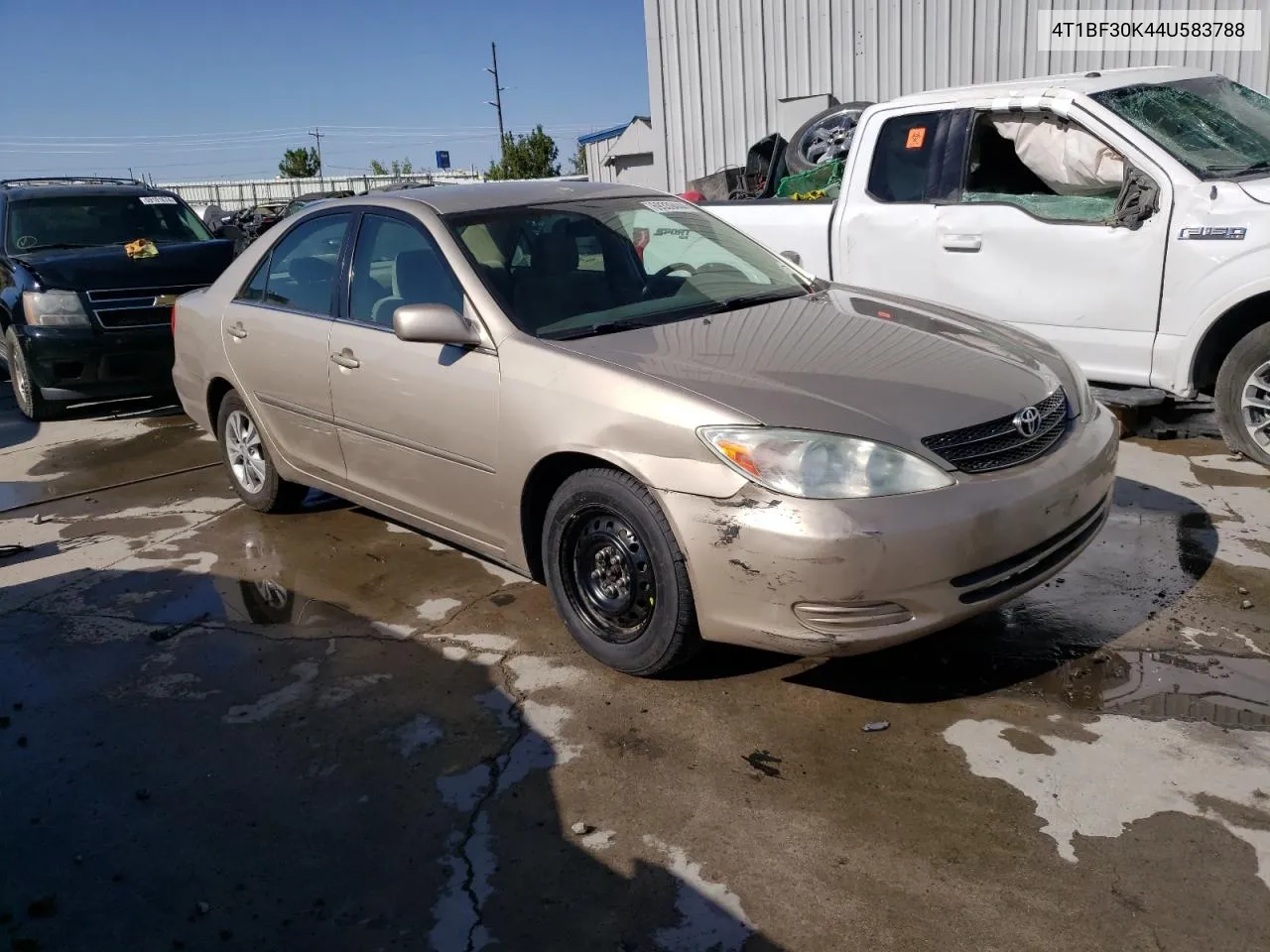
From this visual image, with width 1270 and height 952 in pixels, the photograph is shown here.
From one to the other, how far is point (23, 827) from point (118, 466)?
455 cm

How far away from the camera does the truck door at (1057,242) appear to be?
5445mm

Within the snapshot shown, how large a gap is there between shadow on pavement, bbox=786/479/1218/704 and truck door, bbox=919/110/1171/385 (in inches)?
52.0

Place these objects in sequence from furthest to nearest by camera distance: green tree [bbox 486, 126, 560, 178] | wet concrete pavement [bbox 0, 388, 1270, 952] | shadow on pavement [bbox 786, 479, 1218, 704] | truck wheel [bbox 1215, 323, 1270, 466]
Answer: green tree [bbox 486, 126, 560, 178] → truck wheel [bbox 1215, 323, 1270, 466] → shadow on pavement [bbox 786, 479, 1218, 704] → wet concrete pavement [bbox 0, 388, 1270, 952]

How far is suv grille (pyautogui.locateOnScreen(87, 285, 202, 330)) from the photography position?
26.6 ft

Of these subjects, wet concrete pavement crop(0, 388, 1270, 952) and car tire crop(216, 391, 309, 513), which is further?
car tire crop(216, 391, 309, 513)

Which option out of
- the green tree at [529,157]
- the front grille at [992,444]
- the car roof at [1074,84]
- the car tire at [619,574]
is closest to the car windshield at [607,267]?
the car tire at [619,574]

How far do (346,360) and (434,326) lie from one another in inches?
33.6

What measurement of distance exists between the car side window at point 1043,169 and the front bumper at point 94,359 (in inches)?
236

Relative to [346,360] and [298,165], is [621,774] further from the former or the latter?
[298,165]

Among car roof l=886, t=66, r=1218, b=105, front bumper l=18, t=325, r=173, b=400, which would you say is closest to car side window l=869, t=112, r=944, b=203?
car roof l=886, t=66, r=1218, b=105

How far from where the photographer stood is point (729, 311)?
4.09 metres

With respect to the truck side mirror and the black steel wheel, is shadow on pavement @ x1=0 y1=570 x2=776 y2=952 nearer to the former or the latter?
the black steel wheel

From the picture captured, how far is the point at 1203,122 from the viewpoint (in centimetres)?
567

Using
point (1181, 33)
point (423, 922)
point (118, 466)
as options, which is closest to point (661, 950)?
point (423, 922)
